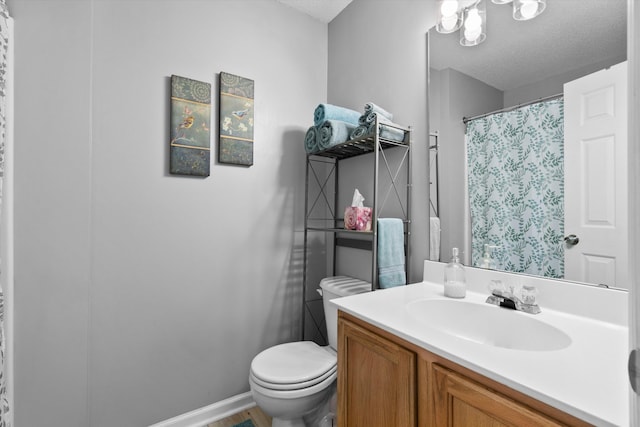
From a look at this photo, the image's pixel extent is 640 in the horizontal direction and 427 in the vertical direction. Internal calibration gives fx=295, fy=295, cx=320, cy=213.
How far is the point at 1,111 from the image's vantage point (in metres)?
1.07

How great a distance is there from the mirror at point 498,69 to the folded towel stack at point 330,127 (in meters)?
0.46

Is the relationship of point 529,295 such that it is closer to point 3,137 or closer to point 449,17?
point 449,17

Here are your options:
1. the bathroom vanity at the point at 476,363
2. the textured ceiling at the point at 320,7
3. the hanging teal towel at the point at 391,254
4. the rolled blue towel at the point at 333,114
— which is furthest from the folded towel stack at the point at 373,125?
the textured ceiling at the point at 320,7

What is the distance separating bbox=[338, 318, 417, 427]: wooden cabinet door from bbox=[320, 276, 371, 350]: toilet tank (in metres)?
0.52

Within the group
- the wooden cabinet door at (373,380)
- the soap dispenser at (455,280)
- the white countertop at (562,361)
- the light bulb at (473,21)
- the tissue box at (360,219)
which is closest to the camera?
the white countertop at (562,361)

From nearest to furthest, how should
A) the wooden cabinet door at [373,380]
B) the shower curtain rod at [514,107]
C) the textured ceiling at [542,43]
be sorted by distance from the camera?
the wooden cabinet door at [373,380], the textured ceiling at [542,43], the shower curtain rod at [514,107]

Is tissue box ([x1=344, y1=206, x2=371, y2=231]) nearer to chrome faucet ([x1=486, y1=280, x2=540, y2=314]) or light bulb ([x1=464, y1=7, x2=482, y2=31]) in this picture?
chrome faucet ([x1=486, y1=280, x2=540, y2=314])

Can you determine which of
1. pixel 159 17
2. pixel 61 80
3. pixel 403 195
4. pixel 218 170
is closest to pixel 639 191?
pixel 403 195

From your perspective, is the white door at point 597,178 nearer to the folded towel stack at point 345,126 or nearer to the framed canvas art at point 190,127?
the folded towel stack at point 345,126

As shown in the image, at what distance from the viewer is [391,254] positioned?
1460mm

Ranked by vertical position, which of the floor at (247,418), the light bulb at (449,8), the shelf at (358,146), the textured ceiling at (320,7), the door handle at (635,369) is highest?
the textured ceiling at (320,7)

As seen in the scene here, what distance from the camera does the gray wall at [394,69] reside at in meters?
1.51

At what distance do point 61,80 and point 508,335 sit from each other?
2.08 metres

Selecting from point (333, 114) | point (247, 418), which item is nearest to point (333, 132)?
point (333, 114)
